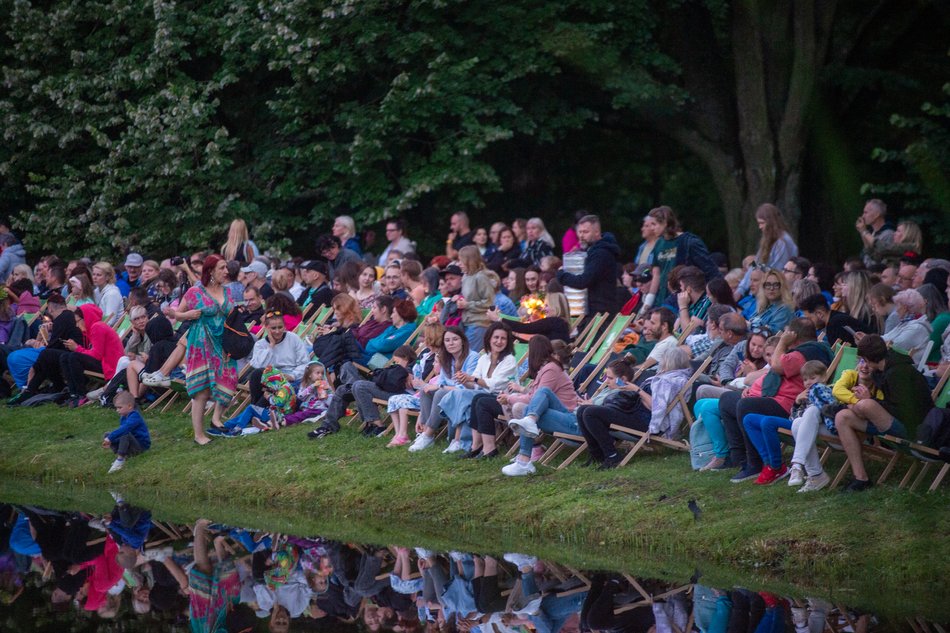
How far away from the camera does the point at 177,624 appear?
22.3 ft

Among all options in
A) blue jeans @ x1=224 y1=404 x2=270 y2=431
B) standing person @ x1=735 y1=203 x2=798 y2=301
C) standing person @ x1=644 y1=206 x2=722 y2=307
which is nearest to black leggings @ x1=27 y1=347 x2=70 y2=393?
blue jeans @ x1=224 y1=404 x2=270 y2=431

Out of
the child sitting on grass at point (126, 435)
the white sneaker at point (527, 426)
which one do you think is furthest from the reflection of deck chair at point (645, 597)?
the child sitting on grass at point (126, 435)

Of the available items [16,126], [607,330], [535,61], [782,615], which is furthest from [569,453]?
[16,126]

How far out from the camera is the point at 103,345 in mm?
15336

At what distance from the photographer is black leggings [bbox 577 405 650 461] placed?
10.2 m

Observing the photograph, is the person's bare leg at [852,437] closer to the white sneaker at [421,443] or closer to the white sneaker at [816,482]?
the white sneaker at [816,482]

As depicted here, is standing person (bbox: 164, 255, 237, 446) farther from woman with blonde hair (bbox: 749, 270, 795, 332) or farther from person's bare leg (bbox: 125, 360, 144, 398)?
woman with blonde hair (bbox: 749, 270, 795, 332)

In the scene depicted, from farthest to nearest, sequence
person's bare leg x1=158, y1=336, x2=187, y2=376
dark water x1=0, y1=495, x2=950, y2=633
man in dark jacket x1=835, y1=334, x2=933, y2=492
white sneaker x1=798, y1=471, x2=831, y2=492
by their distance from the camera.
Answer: person's bare leg x1=158, y1=336, x2=187, y2=376
white sneaker x1=798, y1=471, x2=831, y2=492
man in dark jacket x1=835, y1=334, x2=933, y2=492
dark water x1=0, y1=495, x2=950, y2=633

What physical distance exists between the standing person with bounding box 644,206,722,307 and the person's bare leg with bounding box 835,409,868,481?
4120mm

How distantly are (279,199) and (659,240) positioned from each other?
377 inches

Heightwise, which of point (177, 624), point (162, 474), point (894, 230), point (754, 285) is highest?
point (894, 230)

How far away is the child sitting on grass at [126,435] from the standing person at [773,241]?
650 centimetres

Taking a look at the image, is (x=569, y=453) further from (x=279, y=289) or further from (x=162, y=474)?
(x=279, y=289)

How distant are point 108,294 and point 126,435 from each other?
4.64 meters
